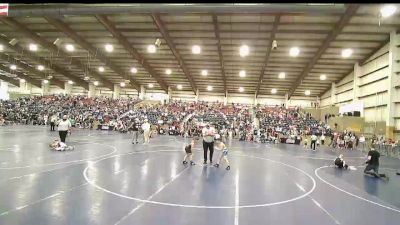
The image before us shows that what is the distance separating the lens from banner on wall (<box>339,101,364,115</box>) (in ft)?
109

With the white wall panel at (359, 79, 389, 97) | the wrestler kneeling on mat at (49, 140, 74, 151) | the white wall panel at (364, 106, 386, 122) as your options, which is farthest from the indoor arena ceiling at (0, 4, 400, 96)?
the wrestler kneeling on mat at (49, 140, 74, 151)

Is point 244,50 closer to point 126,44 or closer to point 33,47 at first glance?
point 126,44

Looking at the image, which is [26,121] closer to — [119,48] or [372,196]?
[119,48]

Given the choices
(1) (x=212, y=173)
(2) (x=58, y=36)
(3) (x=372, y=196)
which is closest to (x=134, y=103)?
(2) (x=58, y=36)

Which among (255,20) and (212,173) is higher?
(255,20)

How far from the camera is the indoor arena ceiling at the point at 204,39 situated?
2150 cm

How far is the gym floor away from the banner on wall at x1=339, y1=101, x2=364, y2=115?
22.8 m

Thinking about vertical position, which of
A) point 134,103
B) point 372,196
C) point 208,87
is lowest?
point 372,196

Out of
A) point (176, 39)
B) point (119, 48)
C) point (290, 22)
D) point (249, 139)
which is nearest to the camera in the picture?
point (290, 22)

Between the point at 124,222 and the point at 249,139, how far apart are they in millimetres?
26227

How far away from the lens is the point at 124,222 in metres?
5.61

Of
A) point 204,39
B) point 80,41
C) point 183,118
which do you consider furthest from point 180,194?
point 183,118

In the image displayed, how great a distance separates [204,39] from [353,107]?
18351mm

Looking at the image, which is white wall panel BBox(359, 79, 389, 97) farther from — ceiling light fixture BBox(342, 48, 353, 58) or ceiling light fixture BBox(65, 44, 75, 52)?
ceiling light fixture BBox(65, 44, 75, 52)
